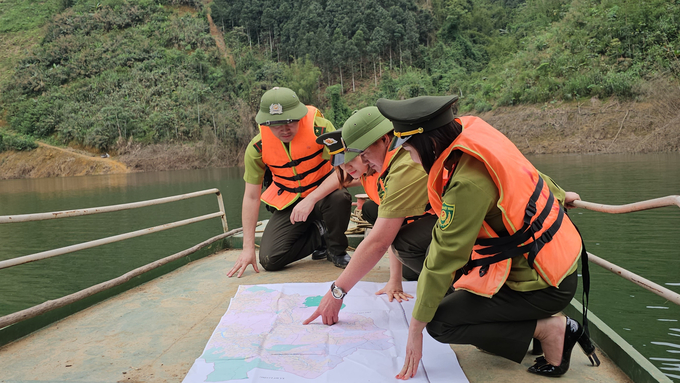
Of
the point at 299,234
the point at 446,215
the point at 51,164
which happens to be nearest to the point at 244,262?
the point at 299,234

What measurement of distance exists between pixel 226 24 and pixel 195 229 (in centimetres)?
5578

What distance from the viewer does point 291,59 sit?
5559 cm

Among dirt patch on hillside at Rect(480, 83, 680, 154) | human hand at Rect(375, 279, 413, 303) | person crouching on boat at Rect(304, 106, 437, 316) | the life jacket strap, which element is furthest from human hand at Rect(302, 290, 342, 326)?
dirt patch on hillside at Rect(480, 83, 680, 154)

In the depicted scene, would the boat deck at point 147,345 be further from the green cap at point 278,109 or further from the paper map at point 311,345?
the green cap at point 278,109

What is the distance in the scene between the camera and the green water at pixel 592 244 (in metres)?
4.22

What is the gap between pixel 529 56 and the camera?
31.8 m

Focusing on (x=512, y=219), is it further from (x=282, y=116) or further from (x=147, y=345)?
(x=282, y=116)

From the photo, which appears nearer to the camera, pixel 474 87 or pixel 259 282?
pixel 259 282

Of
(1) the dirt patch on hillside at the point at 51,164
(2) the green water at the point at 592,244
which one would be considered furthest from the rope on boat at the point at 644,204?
(1) the dirt patch on hillside at the point at 51,164

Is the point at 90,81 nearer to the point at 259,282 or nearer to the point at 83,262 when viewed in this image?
the point at 83,262

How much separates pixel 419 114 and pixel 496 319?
775mm

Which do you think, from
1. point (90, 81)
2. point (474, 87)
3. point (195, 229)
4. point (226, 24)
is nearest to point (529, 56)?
point (474, 87)

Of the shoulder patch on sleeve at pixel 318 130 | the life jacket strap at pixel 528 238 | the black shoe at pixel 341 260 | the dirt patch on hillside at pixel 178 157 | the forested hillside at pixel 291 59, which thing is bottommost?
the dirt patch on hillside at pixel 178 157

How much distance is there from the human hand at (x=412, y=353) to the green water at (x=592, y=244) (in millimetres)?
2185
